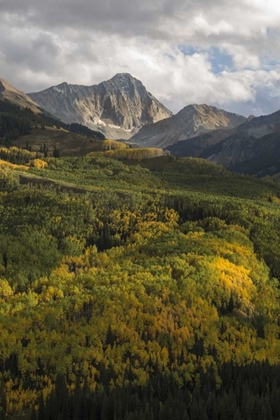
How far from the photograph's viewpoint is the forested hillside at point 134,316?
237 feet

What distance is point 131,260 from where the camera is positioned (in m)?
141

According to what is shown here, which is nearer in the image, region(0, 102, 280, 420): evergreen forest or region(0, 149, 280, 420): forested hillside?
region(0, 102, 280, 420): evergreen forest

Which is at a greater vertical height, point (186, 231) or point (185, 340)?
point (186, 231)

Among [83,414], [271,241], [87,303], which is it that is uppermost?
[271,241]

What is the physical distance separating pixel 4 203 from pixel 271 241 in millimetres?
104747

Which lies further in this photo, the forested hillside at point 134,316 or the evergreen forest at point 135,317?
the forested hillside at point 134,316

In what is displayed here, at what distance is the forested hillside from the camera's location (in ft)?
237

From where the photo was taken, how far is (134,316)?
10306 centimetres

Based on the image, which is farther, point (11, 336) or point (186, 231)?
point (186, 231)

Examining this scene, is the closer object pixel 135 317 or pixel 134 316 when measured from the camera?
pixel 134 316

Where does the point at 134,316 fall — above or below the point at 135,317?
above

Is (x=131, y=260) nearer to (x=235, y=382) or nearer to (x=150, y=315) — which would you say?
(x=150, y=315)

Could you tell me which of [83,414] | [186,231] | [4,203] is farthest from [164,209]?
[83,414]

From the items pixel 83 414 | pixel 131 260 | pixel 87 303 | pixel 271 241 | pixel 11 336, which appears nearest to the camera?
pixel 83 414
